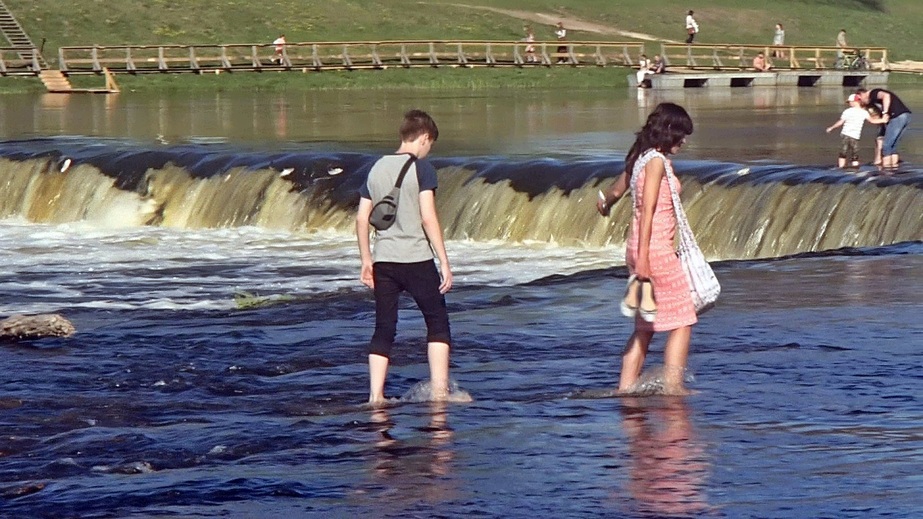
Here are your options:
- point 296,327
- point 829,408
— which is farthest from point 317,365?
point 829,408

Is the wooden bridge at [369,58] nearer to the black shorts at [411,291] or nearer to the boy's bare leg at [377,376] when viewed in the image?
the boy's bare leg at [377,376]

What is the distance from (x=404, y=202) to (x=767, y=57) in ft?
162

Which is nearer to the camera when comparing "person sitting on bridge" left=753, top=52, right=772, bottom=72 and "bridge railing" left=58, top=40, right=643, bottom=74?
"bridge railing" left=58, top=40, right=643, bottom=74

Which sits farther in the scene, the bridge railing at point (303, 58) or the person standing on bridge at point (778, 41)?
the person standing on bridge at point (778, 41)

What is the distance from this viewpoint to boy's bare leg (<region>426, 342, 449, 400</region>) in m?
9.23

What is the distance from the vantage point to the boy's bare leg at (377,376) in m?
9.28

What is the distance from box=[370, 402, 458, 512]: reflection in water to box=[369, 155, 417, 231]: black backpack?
1.05 meters

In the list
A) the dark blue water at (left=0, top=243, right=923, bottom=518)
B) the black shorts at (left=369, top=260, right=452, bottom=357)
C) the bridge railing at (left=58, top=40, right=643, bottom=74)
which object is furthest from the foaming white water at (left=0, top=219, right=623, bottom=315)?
the bridge railing at (left=58, top=40, right=643, bottom=74)

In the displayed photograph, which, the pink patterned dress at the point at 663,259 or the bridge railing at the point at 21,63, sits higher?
the bridge railing at the point at 21,63

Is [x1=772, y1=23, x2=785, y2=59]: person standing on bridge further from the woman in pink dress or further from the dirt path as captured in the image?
the woman in pink dress

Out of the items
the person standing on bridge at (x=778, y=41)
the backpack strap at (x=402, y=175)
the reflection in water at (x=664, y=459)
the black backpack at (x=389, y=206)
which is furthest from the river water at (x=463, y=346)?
the person standing on bridge at (x=778, y=41)

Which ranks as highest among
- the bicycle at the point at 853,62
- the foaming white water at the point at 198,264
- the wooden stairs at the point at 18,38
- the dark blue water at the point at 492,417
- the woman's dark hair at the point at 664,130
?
the wooden stairs at the point at 18,38

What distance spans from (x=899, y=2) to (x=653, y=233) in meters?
84.5

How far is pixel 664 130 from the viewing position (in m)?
8.63
